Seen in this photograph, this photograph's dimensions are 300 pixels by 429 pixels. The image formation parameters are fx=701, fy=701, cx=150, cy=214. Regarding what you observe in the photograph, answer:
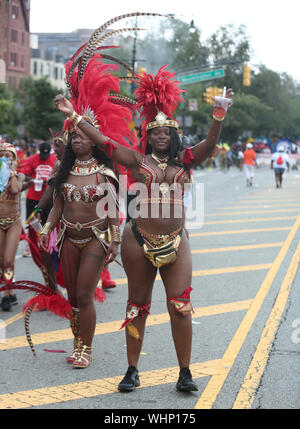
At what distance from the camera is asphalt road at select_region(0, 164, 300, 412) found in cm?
487

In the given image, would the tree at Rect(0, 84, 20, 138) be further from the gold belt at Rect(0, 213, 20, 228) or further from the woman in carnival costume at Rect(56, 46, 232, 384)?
the woman in carnival costume at Rect(56, 46, 232, 384)

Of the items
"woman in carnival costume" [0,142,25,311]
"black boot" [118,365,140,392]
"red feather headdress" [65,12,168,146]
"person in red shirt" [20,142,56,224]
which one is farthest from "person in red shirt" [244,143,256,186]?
"black boot" [118,365,140,392]

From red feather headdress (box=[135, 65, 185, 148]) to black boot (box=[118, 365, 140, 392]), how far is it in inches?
69.9

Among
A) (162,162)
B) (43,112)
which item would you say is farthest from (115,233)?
(43,112)

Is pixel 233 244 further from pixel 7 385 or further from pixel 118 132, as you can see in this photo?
Result: pixel 7 385

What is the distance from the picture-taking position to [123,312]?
7691mm

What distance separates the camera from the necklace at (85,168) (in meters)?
5.80

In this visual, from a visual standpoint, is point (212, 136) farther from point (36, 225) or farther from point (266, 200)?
point (266, 200)

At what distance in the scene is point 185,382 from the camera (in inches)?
194

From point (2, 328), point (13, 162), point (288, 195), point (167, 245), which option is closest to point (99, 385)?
point (167, 245)

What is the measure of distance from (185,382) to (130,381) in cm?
40

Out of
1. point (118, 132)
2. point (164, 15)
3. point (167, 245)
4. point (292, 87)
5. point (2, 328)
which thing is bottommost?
point (2, 328)

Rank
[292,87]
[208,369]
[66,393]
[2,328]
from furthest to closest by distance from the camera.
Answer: [292,87]
[2,328]
[208,369]
[66,393]
